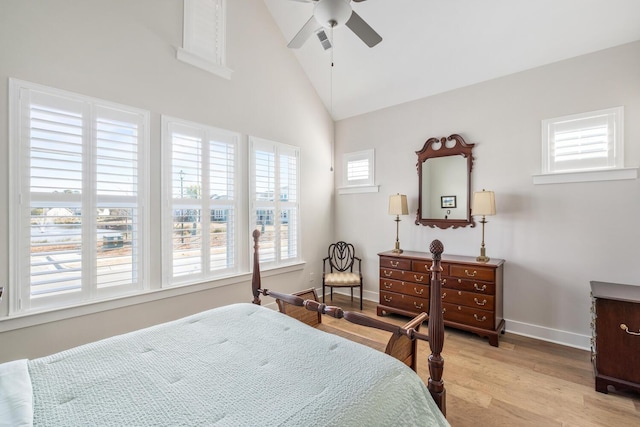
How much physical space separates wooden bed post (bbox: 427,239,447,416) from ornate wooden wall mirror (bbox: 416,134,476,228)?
7.68ft

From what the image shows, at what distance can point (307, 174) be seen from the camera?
4562 millimetres

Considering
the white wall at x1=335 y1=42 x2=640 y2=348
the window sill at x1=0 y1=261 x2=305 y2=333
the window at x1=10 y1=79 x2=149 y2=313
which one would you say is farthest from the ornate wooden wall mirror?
the window at x1=10 y1=79 x2=149 y2=313

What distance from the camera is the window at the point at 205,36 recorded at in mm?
3076

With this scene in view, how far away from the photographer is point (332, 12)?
2.11 m

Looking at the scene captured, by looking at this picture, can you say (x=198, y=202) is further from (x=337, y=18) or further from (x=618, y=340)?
(x=618, y=340)

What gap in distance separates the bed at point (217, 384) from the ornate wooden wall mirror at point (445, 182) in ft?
8.95

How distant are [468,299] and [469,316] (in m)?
0.19

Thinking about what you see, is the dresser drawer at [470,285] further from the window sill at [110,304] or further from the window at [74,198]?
the window at [74,198]

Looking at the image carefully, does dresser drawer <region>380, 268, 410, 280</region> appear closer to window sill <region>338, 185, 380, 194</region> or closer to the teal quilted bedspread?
window sill <region>338, 185, 380, 194</region>

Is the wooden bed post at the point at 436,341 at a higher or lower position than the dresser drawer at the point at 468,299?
higher

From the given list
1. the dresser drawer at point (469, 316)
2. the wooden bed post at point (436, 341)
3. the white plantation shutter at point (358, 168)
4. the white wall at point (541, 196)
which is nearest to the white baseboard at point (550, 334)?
the white wall at point (541, 196)

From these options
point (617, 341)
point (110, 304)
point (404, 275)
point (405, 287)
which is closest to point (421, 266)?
point (404, 275)

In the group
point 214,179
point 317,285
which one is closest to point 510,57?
point 214,179

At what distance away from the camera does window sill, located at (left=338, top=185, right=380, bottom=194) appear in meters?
4.54
